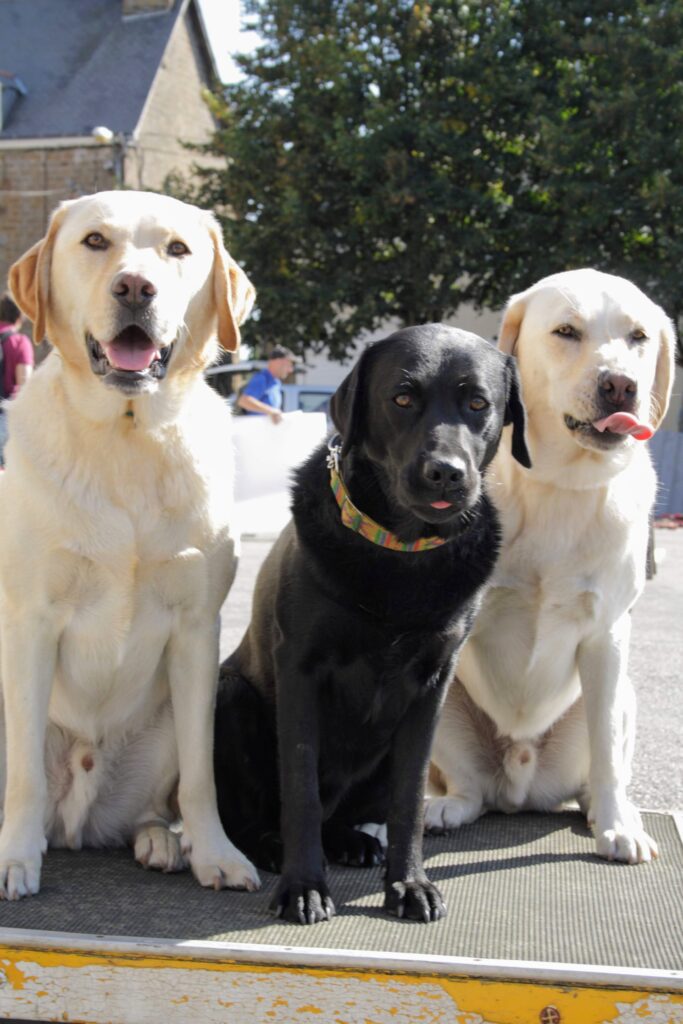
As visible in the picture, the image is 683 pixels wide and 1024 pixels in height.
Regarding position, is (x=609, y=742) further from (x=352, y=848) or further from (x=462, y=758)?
(x=352, y=848)

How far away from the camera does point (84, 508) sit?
9.05ft

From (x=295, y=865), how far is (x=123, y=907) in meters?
0.39

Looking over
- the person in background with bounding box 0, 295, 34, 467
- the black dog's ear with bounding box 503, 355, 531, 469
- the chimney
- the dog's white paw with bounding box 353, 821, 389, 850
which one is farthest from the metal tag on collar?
the chimney

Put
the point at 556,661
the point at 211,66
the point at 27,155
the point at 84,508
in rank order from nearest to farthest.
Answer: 1. the point at 84,508
2. the point at 556,661
3. the point at 27,155
4. the point at 211,66

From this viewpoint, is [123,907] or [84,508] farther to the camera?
[84,508]

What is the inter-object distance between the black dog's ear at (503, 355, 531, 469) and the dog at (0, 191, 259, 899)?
0.74m

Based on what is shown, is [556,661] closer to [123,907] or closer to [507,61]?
[123,907]

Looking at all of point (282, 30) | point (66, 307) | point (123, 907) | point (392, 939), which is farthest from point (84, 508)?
point (282, 30)

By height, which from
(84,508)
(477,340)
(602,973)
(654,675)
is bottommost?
(654,675)

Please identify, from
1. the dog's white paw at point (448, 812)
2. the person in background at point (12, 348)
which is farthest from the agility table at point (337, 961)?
the person in background at point (12, 348)

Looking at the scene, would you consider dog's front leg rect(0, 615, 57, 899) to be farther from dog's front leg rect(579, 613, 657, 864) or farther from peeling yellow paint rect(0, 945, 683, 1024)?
dog's front leg rect(579, 613, 657, 864)

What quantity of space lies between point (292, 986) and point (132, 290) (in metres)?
1.58

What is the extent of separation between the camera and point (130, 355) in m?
2.79

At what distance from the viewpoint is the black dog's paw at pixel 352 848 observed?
3035 millimetres
